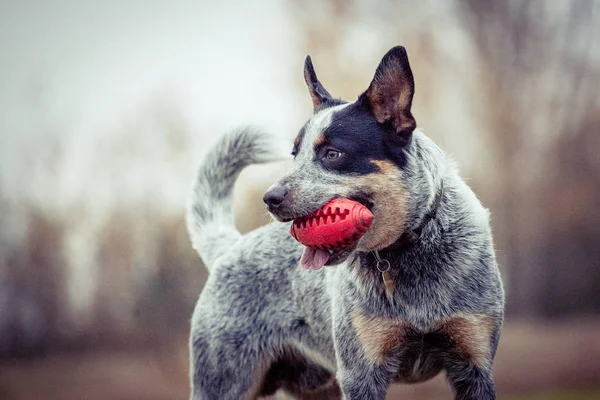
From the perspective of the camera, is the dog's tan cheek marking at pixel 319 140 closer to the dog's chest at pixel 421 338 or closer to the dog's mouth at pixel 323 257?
the dog's mouth at pixel 323 257

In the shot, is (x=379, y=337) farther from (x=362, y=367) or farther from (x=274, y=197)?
(x=274, y=197)

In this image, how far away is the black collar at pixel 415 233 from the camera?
266cm

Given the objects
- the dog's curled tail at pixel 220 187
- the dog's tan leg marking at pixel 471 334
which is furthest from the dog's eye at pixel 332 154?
the dog's curled tail at pixel 220 187

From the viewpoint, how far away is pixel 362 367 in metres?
2.71

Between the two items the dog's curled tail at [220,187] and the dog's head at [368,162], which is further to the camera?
the dog's curled tail at [220,187]

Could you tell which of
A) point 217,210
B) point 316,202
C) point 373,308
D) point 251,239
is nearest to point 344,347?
point 373,308

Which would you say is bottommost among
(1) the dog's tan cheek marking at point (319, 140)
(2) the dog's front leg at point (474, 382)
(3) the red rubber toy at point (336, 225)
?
(2) the dog's front leg at point (474, 382)

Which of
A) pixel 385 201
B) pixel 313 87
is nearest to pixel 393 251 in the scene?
pixel 385 201

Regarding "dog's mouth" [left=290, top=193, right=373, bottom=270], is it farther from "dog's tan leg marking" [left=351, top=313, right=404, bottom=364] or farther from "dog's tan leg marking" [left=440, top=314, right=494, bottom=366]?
"dog's tan leg marking" [left=440, top=314, right=494, bottom=366]

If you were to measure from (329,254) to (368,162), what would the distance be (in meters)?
0.34

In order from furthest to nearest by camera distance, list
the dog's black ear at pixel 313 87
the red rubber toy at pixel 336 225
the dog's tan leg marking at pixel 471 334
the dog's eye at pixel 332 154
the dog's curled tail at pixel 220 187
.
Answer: the dog's curled tail at pixel 220 187, the dog's black ear at pixel 313 87, the dog's tan leg marking at pixel 471 334, the dog's eye at pixel 332 154, the red rubber toy at pixel 336 225

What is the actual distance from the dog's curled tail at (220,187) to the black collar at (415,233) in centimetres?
116

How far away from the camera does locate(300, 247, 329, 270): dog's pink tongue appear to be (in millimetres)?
2512

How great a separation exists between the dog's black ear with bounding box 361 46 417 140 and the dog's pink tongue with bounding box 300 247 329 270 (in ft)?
1.61
